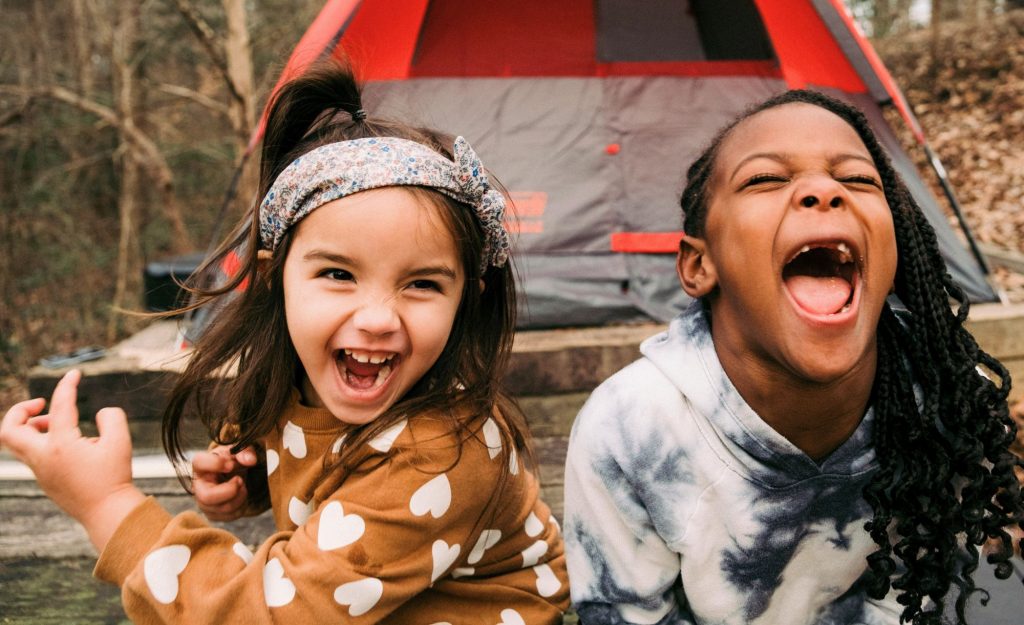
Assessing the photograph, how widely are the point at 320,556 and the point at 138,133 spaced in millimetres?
6113

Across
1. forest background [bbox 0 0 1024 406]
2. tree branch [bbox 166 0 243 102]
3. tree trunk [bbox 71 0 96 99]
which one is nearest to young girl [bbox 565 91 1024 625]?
tree branch [bbox 166 0 243 102]

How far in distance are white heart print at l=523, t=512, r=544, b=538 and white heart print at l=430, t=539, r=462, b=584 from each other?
10.2 inches

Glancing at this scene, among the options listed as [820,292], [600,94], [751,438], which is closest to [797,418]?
[751,438]

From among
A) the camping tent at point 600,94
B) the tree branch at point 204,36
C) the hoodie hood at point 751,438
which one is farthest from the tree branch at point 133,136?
the hoodie hood at point 751,438

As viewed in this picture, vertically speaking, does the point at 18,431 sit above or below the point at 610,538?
above

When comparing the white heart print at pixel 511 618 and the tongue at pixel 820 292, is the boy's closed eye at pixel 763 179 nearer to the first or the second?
the tongue at pixel 820 292

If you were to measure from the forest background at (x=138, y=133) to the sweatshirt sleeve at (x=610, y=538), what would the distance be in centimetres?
446

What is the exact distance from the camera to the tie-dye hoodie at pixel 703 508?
1283 millimetres

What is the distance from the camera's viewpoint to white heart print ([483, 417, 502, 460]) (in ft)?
4.46

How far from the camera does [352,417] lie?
1320 millimetres

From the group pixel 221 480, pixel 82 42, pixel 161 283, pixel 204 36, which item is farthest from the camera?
pixel 82 42

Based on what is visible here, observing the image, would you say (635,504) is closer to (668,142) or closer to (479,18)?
(668,142)

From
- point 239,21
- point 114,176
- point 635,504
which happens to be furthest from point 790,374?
point 114,176

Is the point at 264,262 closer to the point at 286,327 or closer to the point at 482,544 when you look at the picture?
the point at 286,327
